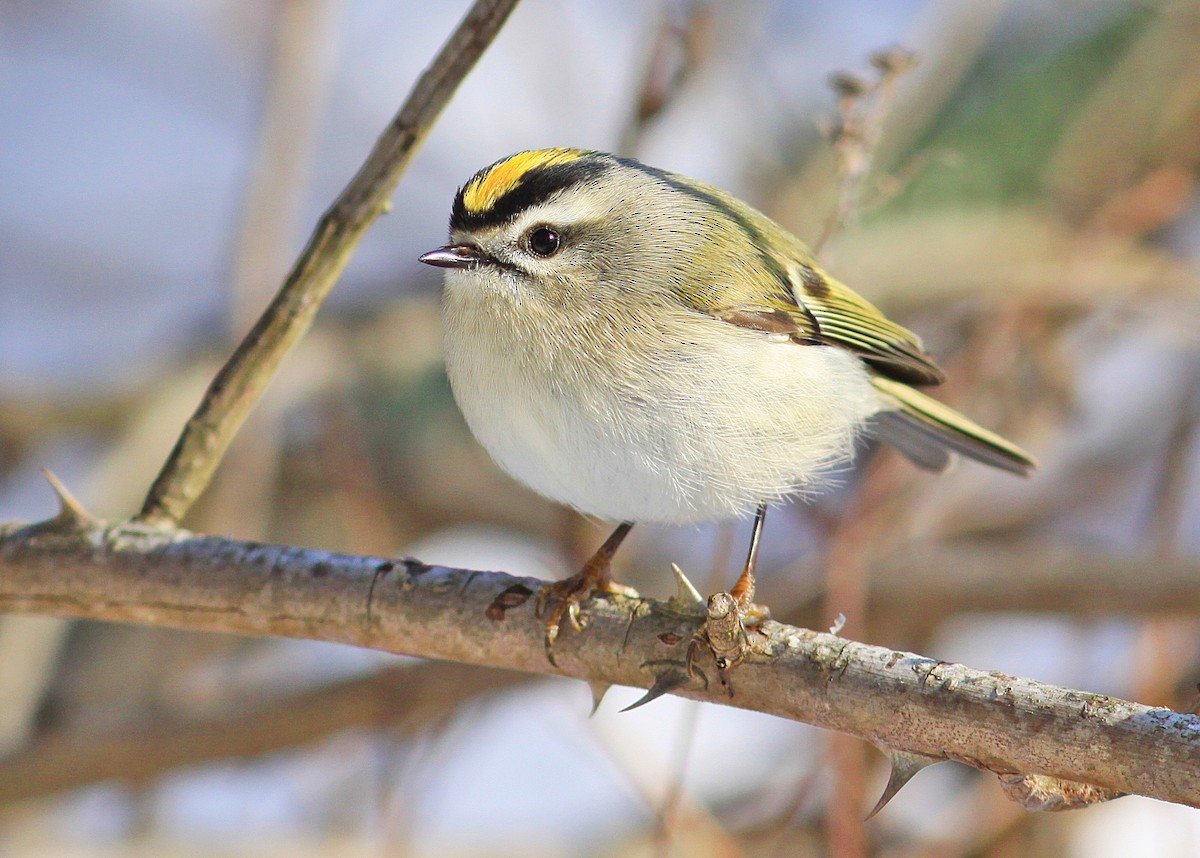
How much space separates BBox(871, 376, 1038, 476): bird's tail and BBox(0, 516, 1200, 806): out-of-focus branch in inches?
36.2

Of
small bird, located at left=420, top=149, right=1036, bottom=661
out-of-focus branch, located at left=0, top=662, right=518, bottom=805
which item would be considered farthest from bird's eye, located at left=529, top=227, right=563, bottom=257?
out-of-focus branch, located at left=0, top=662, right=518, bottom=805

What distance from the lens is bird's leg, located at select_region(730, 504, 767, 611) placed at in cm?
191

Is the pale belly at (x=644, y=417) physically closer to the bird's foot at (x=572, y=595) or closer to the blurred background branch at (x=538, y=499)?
the bird's foot at (x=572, y=595)

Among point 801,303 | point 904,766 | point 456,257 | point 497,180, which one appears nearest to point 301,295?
point 456,257

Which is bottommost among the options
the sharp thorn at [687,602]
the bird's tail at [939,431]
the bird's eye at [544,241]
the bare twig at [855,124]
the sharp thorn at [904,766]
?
the sharp thorn at [904,766]

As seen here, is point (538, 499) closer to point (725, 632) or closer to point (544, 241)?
point (544, 241)

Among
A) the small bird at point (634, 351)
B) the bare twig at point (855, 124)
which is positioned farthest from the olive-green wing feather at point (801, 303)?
the bare twig at point (855, 124)

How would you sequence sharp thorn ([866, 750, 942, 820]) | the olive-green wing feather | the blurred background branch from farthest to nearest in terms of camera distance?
the blurred background branch < the olive-green wing feather < sharp thorn ([866, 750, 942, 820])

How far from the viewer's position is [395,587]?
1874 millimetres

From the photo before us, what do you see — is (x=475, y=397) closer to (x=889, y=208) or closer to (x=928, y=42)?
(x=928, y=42)

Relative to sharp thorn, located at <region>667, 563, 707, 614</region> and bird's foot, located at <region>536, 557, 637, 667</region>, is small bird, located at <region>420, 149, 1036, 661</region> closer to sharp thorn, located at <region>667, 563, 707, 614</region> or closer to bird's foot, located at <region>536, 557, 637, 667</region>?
bird's foot, located at <region>536, 557, 637, 667</region>

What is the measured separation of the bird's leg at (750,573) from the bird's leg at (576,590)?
0.18 m

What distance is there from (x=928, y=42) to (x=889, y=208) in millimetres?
793

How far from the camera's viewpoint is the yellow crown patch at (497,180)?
2.03m
